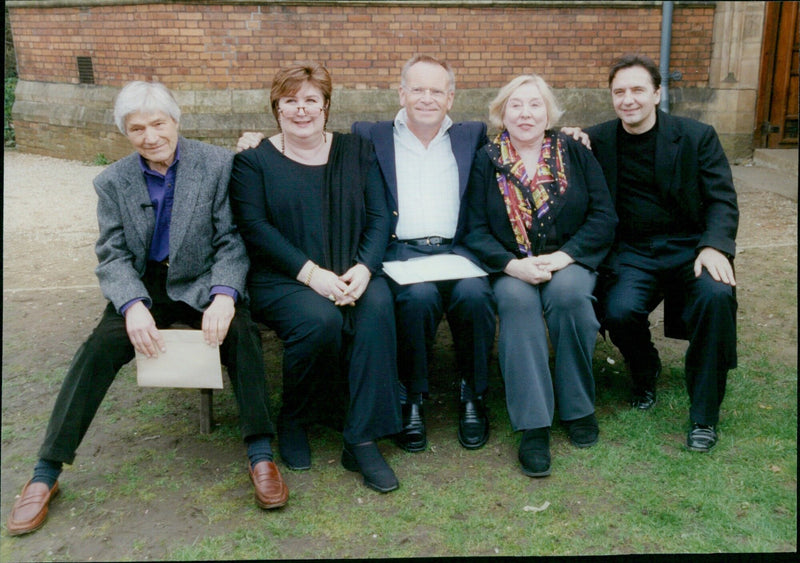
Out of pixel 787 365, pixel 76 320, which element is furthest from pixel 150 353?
pixel 787 365

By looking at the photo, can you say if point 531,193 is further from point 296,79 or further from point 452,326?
point 296,79

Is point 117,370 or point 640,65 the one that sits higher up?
point 640,65

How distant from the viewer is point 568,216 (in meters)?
3.72

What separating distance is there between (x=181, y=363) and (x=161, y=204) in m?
0.73

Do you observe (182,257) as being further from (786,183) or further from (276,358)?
(786,183)

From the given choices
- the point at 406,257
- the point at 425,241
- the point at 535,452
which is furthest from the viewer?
the point at 425,241

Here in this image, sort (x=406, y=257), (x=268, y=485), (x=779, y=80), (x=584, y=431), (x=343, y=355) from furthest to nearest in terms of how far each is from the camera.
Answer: (x=779, y=80)
(x=406, y=257)
(x=584, y=431)
(x=343, y=355)
(x=268, y=485)

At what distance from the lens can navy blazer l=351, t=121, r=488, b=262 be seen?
3.80 metres

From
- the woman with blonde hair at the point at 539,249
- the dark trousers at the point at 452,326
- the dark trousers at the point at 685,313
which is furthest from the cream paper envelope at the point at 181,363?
the dark trousers at the point at 685,313

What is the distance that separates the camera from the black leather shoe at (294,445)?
11.1ft

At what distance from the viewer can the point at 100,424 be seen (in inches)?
150

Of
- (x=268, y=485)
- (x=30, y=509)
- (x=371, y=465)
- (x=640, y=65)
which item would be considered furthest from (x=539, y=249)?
(x=30, y=509)

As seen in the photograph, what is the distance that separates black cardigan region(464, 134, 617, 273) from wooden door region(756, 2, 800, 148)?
7239mm

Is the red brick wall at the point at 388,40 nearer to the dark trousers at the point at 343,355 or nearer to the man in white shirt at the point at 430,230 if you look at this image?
the man in white shirt at the point at 430,230
